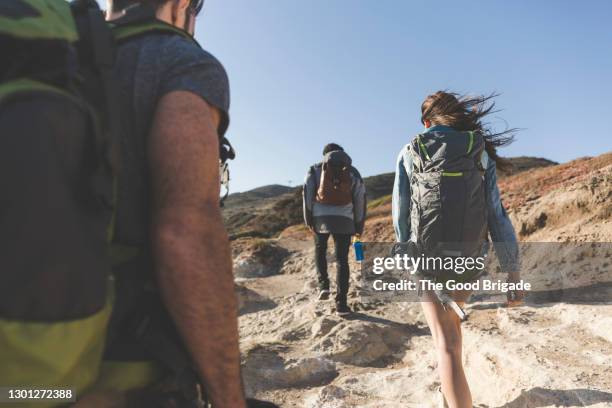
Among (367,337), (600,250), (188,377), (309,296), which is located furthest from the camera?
(309,296)

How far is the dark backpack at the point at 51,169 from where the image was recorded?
33.6 inches

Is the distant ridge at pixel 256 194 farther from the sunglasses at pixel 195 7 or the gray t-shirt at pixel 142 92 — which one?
the gray t-shirt at pixel 142 92

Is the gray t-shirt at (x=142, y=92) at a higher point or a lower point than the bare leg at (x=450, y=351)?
higher

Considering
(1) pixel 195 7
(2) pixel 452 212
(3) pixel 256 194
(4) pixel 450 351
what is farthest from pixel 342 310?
(3) pixel 256 194

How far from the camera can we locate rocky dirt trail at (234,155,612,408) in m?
3.96

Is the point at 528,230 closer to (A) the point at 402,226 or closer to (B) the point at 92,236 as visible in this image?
(A) the point at 402,226

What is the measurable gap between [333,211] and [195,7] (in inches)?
198

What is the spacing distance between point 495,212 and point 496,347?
2094 mm

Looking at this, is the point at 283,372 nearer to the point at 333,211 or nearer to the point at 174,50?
the point at 333,211

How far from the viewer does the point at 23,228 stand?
849 mm

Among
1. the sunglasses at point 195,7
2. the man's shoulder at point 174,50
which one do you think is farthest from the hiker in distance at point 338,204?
the man's shoulder at point 174,50

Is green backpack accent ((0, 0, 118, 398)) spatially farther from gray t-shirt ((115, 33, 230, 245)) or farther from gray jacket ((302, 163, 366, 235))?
gray jacket ((302, 163, 366, 235))

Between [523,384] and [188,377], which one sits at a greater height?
[188,377]

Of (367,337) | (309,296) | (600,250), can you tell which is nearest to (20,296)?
(367,337)
